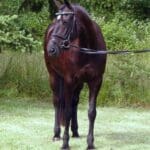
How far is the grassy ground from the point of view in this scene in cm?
855

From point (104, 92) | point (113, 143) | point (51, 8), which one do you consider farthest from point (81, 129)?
point (51, 8)

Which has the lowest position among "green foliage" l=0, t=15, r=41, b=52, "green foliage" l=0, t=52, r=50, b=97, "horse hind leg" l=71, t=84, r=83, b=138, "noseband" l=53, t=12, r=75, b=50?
"green foliage" l=0, t=52, r=50, b=97

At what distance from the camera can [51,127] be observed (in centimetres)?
1029

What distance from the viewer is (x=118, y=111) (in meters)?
13.0

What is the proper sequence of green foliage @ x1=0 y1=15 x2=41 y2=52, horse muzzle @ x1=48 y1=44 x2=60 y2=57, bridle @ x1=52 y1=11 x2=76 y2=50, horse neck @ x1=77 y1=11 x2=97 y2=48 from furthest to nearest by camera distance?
green foliage @ x1=0 y1=15 x2=41 y2=52, horse neck @ x1=77 y1=11 x2=97 y2=48, bridle @ x1=52 y1=11 x2=76 y2=50, horse muzzle @ x1=48 y1=44 x2=60 y2=57

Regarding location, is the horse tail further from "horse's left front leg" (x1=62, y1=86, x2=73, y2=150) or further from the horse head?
the horse head

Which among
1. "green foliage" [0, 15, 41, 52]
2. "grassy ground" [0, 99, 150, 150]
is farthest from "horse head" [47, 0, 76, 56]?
"green foliage" [0, 15, 41, 52]

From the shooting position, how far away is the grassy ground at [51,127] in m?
8.55

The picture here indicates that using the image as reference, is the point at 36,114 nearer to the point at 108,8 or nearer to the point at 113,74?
the point at 113,74

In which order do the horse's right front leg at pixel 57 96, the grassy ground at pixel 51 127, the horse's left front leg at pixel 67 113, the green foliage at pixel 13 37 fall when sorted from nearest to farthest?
the horse's left front leg at pixel 67 113 < the grassy ground at pixel 51 127 < the horse's right front leg at pixel 57 96 < the green foliage at pixel 13 37

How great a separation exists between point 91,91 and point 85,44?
2.28ft

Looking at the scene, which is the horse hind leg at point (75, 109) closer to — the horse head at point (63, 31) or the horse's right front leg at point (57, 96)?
the horse's right front leg at point (57, 96)

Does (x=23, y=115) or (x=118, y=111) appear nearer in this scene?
(x=23, y=115)

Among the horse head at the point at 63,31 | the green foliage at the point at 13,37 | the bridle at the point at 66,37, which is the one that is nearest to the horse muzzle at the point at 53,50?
the horse head at the point at 63,31
